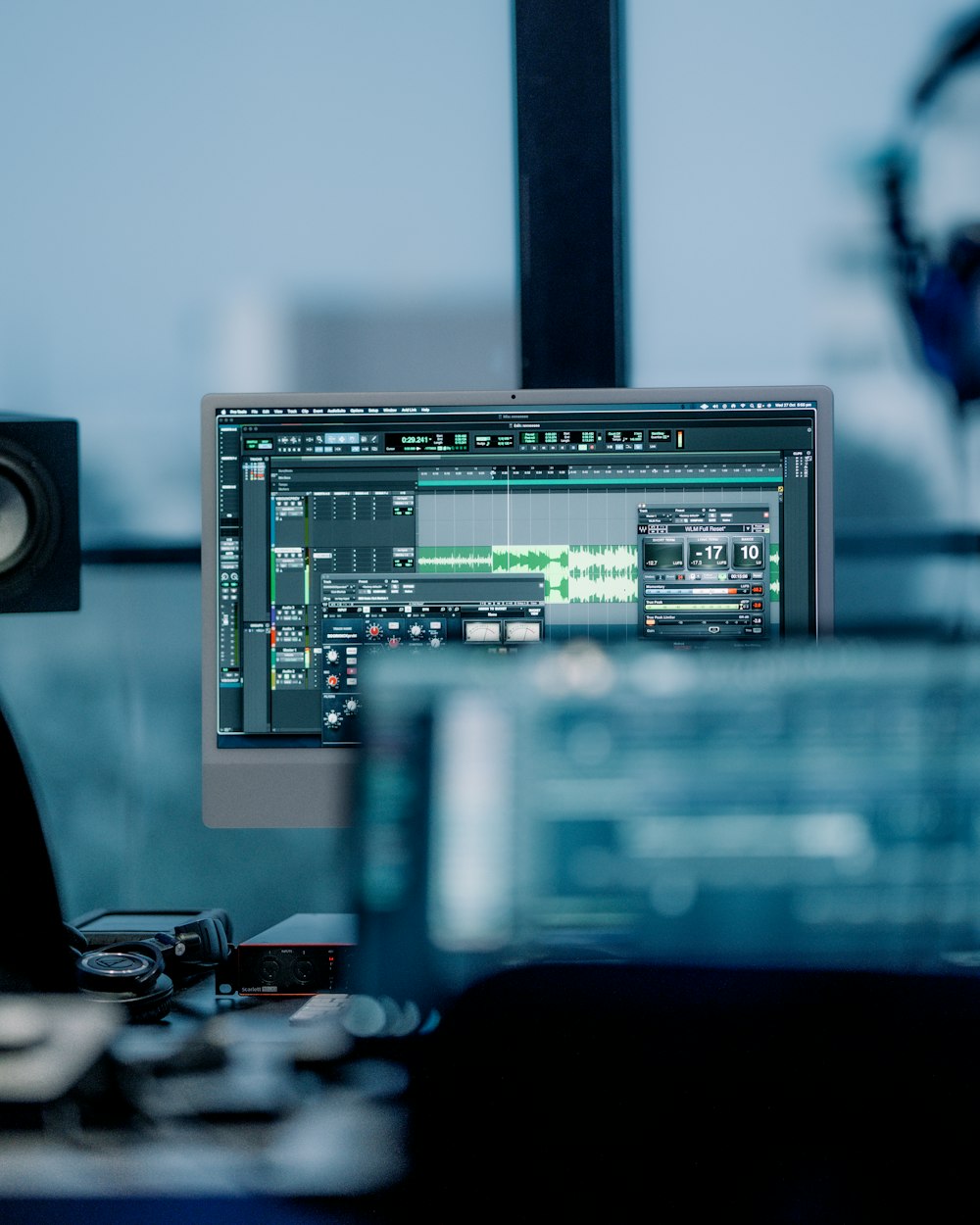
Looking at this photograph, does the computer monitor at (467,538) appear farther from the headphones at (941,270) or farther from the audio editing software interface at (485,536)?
the headphones at (941,270)

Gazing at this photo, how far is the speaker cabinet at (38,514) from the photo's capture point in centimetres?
118

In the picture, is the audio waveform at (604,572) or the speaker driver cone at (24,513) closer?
the audio waveform at (604,572)

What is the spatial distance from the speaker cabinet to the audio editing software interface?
28 cm

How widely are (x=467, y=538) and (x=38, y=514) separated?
1.82ft

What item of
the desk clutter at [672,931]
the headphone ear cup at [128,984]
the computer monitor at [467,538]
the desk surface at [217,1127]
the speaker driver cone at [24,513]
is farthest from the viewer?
the speaker driver cone at [24,513]

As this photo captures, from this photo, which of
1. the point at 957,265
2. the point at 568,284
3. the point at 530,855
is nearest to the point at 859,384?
the point at 957,265

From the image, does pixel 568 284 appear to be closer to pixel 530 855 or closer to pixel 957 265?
pixel 957 265

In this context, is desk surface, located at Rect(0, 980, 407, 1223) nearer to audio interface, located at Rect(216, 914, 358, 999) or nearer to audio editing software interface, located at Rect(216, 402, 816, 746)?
audio interface, located at Rect(216, 914, 358, 999)

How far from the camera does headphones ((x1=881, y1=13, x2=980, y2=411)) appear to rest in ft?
4.17

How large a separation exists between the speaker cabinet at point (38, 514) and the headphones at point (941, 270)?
1161 mm

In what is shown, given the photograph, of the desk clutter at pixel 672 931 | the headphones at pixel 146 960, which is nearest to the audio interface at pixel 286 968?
the headphones at pixel 146 960

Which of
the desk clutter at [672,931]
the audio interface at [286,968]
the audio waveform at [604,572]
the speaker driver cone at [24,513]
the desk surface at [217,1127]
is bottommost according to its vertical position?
the audio interface at [286,968]

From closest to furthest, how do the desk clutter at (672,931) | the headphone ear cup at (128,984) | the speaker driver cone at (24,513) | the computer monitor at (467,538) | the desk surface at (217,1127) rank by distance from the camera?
1. the desk clutter at (672,931)
2. the desk surface at (217,1127)
3. the headphone ear cup at (128,984)
4. the computer monitor at (467,538)
5. the speaker driver cone at (24,513)

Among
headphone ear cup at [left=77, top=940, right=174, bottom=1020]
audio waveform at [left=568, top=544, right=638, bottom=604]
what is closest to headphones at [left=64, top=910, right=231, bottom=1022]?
headphone ear cup at [left=77, top=940, right=174, bottom=1020]
